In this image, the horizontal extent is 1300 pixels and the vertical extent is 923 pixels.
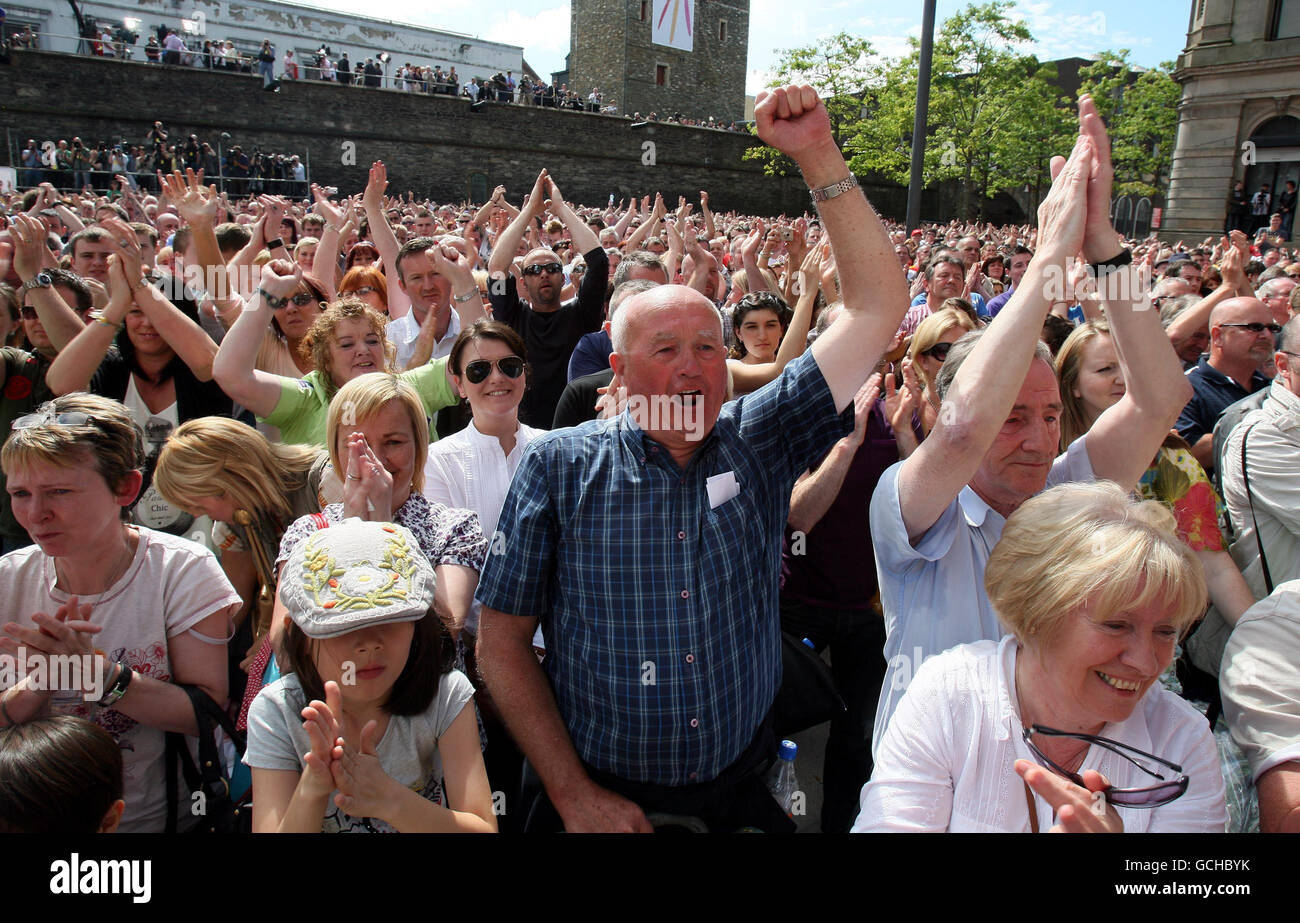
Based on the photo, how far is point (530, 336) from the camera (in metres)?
5.16

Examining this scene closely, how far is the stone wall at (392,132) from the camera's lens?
80.2ft

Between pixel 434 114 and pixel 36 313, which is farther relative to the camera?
pixel 434 114

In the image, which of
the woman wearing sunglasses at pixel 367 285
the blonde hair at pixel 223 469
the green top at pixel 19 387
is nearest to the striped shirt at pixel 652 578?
the blonde hair at pixel 223 469

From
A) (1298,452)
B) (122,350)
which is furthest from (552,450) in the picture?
(122,350)

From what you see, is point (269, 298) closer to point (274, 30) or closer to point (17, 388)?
point (17, 388)

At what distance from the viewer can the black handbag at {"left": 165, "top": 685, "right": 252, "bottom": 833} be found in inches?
83.2

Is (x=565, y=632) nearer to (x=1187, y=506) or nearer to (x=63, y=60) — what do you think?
(x=1187, y=506)

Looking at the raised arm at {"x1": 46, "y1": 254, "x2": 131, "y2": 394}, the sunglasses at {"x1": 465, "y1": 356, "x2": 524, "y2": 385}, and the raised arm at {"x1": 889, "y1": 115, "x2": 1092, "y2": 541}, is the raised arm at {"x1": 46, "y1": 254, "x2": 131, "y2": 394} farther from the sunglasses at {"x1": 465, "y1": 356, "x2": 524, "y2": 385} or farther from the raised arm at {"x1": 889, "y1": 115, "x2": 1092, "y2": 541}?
the raised arm at {"x1": 889, "y1": 115, "x2": 1092, "y2": 541}

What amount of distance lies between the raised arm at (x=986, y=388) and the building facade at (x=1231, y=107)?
87.8 ft

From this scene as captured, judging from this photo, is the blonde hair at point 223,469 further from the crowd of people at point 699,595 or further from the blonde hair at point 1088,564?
the blonde hair at point 1088,564

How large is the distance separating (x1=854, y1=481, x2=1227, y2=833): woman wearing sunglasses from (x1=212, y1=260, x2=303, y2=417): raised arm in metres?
2.79

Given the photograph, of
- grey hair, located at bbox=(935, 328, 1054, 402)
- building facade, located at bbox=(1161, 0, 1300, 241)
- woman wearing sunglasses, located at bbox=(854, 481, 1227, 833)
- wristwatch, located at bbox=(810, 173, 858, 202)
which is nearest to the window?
building facade, located at bbox=(1161, 0, 1300, 241)

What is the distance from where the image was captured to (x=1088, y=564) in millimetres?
1517

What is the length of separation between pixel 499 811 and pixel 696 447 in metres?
1.15
